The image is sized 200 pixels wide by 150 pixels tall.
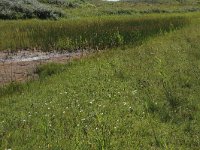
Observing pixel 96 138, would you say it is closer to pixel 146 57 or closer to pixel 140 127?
pixel 140 127

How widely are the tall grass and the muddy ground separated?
44.1 inches

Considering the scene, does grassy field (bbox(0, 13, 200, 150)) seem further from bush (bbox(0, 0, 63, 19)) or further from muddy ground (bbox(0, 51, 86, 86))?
bush (bbox(0, 0, 63, 19))

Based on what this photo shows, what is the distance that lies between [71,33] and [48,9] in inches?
A: 541

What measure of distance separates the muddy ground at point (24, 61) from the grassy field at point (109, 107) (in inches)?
37.9

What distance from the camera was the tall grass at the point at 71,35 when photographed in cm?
2242

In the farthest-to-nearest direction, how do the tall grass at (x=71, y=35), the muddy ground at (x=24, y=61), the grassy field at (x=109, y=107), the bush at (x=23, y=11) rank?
the bush at (x=23, y=11)
the tall grass at (x=71, y=35)
the muddy ground at (x=24, y=61)
the grassy field at (x=109, y=107)

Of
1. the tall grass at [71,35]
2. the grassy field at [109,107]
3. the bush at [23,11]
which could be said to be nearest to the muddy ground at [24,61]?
the grassy field at [109,107]

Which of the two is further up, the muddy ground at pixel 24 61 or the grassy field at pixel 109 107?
the grassy field at pixel 109 107

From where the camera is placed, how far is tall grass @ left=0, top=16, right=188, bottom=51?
22.4 metres

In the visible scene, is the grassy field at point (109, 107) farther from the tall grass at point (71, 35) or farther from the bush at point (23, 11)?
the bush at point (23, 11)

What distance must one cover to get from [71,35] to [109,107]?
14.6m

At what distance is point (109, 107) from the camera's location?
34.2 feet

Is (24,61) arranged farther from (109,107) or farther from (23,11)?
(23,11)

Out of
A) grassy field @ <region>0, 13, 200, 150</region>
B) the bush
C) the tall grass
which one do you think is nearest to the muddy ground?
grassy field @ <region>0, 13, 200, 150</region>
